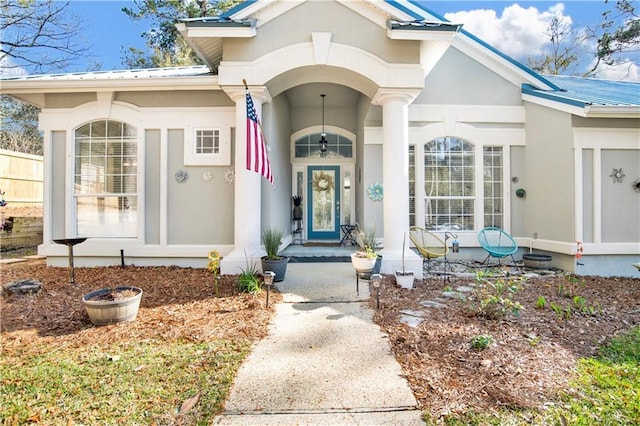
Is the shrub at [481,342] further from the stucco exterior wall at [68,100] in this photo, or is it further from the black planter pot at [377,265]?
the stucco exterior wall at [68,100]

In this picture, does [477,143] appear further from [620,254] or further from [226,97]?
[226,97]

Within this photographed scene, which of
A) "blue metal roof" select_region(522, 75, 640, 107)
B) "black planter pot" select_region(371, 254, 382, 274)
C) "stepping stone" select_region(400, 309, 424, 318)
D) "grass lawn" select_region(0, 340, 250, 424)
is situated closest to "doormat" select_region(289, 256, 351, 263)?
"black planter pot" select_region(371, 254, 382, 274)

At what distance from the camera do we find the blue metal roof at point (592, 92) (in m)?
6.62

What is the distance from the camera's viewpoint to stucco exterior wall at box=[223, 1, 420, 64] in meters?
5.54

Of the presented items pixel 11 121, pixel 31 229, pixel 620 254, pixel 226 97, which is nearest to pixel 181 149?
pixel 226 97

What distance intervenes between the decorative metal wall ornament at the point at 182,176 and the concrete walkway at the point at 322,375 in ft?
12.1

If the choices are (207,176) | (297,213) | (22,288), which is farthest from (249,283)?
(297,213)

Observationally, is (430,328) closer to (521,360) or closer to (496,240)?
(521,360)

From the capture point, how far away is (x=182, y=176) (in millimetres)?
6656

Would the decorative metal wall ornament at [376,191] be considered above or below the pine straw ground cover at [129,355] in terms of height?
above

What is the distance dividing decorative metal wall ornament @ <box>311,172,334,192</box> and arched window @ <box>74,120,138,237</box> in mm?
4968

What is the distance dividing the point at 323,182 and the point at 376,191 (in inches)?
105

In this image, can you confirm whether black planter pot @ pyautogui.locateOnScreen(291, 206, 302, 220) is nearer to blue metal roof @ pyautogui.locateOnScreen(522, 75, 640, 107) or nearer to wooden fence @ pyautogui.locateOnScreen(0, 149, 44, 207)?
blue metal roof @ pyautogui.locateOnScreen(522, 75, 640, 107)

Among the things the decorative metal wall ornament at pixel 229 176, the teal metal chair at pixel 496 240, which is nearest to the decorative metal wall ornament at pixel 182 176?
the decorative metal wall ornament at pixel 229 176
